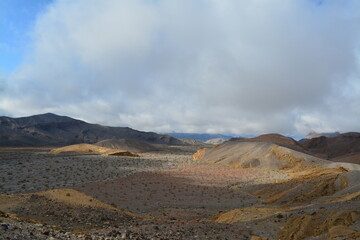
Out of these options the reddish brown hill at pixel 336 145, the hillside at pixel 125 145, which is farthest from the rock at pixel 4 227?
the hillside at pixel 125 145

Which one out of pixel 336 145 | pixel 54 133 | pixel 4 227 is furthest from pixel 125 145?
pixel 4 227

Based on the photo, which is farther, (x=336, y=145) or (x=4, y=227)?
(x=336, y=145)

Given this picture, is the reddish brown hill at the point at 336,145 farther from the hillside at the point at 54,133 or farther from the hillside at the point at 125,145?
the hillside at the point at 54,133

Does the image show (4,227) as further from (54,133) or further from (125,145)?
(54,133)

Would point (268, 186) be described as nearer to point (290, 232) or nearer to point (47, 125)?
point (290, 232)

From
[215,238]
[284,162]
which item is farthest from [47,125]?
[215,238]

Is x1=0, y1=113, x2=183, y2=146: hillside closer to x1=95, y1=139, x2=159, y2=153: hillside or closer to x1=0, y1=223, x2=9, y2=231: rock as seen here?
x1=95, y1=139, x2=159, y2=153: hillside
